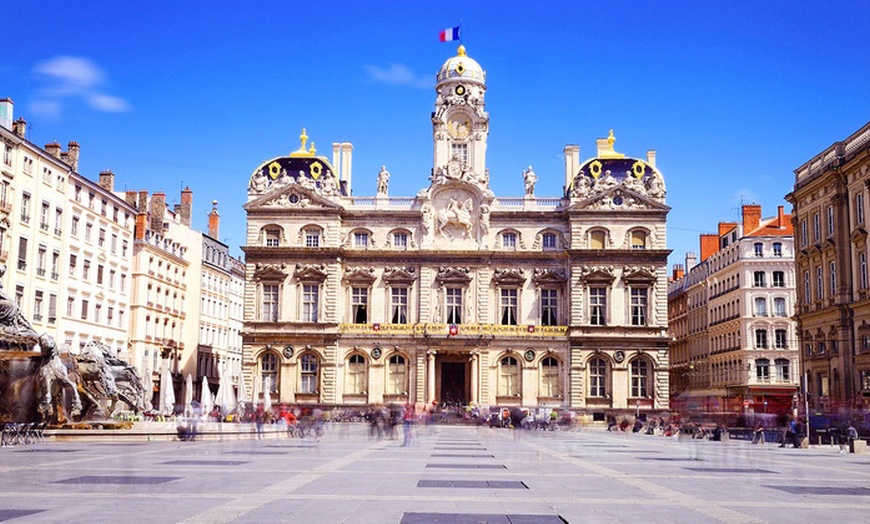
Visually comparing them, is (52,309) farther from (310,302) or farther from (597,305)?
(597,305)

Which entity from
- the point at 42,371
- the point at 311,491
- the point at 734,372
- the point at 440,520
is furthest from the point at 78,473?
the point at 734,372

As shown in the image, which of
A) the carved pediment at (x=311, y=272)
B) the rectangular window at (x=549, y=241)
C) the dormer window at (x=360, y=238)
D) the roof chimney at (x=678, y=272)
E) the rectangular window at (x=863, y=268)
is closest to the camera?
the rectangular window at (x=863, y=268)

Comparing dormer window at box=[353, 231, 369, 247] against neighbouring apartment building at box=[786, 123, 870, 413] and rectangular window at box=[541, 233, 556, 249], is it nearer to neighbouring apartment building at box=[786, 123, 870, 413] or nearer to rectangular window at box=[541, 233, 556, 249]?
rectangular window at box=[541, 233, 556, 249]

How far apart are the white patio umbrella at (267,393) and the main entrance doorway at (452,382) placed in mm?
12780

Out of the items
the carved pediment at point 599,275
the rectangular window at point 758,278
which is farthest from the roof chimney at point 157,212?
the rectangular window at point 758,278

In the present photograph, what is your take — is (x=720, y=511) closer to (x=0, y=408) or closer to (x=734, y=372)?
(x=0, y=408)

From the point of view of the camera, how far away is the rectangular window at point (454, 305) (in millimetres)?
74000

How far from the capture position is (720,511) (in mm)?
16766

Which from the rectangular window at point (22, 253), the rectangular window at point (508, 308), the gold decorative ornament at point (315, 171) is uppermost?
the gold decorative ornament at point (315, 171)

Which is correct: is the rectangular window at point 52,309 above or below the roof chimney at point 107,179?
below

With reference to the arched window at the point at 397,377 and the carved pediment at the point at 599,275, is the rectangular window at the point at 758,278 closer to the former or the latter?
the carved pediment at the point at 599,275

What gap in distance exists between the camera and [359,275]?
244 feet

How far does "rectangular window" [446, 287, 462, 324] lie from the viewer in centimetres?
7400

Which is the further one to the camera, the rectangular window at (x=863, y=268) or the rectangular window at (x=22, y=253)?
the rectangular window at (x=22, y=253)
